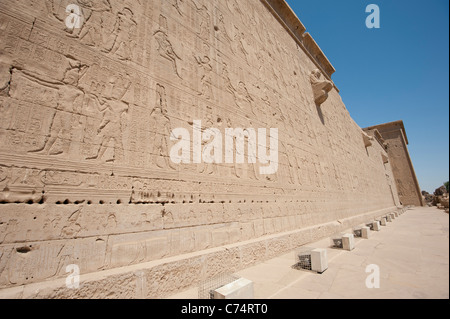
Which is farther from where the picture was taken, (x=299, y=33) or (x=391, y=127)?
(x=391, y=127)

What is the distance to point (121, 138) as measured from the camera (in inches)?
95.3

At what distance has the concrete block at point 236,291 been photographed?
1618 millimetres

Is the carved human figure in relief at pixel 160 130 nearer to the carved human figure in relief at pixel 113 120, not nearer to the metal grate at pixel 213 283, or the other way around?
the carved human figure in relief at pixel 113 120

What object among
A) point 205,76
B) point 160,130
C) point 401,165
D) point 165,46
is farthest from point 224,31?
point 401,165

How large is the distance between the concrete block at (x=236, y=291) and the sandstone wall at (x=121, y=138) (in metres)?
0.93

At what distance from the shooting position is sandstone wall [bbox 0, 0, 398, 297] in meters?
1.81

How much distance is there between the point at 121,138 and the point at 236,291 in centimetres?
204

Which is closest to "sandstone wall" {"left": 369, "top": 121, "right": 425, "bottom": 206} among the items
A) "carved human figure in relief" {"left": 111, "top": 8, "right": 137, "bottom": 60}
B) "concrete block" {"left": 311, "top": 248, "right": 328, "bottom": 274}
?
"concrete block" {"left": 311, "top": 248, "right": 328, "bottom": 274}

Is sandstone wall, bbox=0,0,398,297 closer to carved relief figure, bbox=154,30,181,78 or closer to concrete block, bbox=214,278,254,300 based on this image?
carved relief figure, bbox=154,30,181,78

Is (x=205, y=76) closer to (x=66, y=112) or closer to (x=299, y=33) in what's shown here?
(x=66, y=112)

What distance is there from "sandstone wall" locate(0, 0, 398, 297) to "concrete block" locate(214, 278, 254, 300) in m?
0.93

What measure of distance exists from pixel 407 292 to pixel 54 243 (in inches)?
136

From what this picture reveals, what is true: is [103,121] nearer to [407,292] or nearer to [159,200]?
[159,200]

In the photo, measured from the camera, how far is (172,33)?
3361 millimetres
